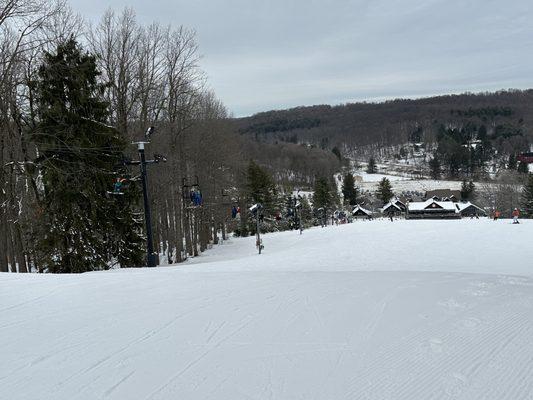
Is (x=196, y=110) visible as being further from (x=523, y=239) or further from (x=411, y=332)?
(x=411, y=332)

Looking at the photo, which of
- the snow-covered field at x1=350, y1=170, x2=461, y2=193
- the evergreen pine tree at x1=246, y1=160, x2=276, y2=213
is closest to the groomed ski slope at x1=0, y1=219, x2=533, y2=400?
the evergreen pine tree at x1=246, y1=160, x2=276, y2=213

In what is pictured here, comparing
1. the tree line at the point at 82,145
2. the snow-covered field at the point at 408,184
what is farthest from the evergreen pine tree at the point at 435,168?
the tree line at the point at 82,145

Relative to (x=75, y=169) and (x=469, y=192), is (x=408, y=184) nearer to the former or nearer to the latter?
(x=469, y=192)

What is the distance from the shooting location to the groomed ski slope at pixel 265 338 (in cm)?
374

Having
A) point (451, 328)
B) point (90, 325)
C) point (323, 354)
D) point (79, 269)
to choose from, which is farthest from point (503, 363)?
point (79, 269)

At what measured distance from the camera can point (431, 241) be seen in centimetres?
2206

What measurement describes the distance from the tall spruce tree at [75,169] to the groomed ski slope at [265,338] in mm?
9295

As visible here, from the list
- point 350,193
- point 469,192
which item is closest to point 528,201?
point 469,192

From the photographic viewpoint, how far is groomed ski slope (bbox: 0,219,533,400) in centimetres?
374

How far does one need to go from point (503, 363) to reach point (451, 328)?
3.48 ft

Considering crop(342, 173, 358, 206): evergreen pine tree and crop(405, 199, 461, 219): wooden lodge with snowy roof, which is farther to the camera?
crop(342, 173, 358, 206): evergreen pine tree

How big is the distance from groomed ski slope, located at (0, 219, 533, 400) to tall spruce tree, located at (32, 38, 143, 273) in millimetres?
9295

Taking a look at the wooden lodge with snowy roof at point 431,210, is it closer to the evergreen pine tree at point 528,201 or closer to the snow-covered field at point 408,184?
the evergreen pine tree at point 528,201

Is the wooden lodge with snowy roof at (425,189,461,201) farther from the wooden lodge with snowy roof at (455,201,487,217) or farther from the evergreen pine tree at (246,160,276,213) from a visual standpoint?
the evergreen pine tree at (246,160,276,213)
